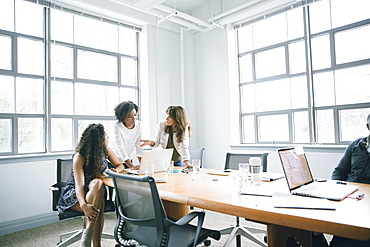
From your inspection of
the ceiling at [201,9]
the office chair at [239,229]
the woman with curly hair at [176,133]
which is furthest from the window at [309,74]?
the woman with curly hair at [176,133]

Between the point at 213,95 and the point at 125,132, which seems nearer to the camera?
the point at 125,132

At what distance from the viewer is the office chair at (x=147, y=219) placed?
1.43m

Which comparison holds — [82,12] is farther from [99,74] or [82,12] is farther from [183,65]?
[183,65]

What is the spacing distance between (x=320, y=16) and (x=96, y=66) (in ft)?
11.6

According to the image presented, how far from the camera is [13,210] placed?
3203 mm

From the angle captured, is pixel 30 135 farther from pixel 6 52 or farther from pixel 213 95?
pixel 213 95

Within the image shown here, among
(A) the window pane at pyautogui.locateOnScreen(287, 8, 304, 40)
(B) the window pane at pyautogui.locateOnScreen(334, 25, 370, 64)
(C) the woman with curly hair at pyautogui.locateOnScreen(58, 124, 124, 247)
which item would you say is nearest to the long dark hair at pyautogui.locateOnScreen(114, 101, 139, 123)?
(C) the woman with curly hair at pyautogui.locateOnScreen(58, 124, 124, 247)

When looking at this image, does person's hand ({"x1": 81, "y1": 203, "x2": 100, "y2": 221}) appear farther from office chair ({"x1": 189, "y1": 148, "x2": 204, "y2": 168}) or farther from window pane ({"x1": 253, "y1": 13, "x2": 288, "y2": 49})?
window pane ({"x1": 253, "y1": 13, "x2": 288, "y2": 49})

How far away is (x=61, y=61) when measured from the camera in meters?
3.87

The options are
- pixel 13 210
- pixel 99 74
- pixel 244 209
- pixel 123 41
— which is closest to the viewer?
pixel 244 209

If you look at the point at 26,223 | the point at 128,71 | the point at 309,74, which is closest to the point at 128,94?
the point at 128,71

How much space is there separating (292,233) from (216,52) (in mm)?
3875

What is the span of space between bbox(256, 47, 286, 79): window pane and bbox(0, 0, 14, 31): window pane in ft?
12.3

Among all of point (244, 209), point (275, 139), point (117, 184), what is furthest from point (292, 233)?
point (275, 139)
